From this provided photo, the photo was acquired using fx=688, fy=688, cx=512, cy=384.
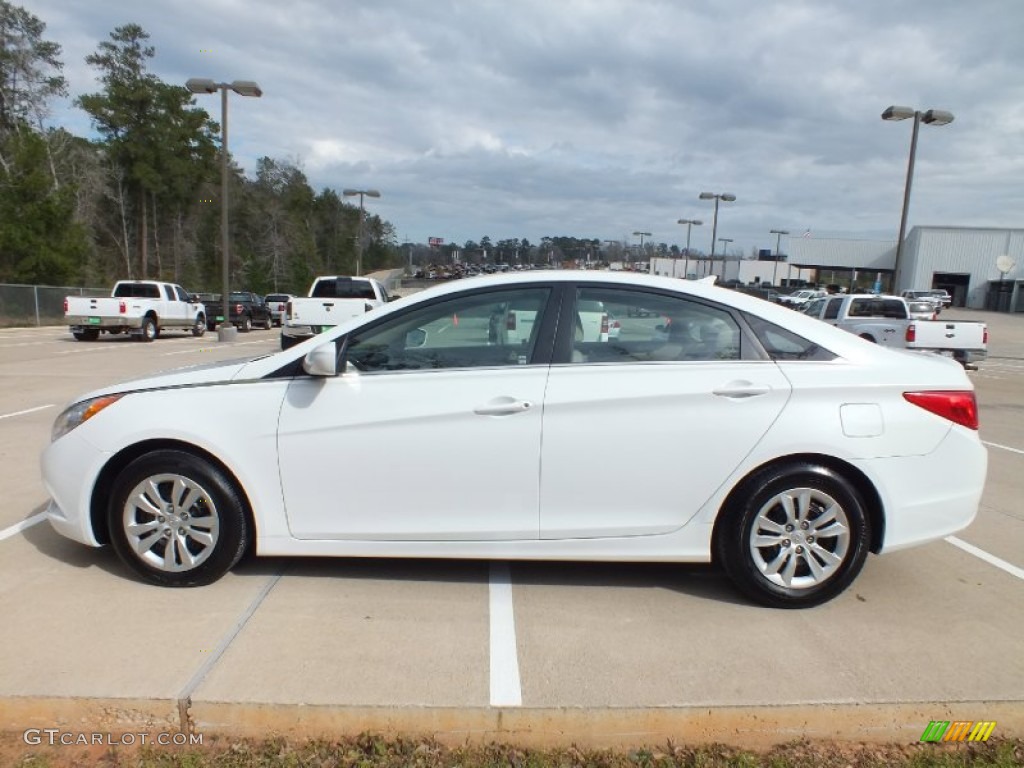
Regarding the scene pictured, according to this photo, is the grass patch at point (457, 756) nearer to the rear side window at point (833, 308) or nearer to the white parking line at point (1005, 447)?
the white parking line at point (1005, 447)

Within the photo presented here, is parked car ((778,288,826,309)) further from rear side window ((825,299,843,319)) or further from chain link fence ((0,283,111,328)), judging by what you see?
chain link fence ((0,283,111,328))

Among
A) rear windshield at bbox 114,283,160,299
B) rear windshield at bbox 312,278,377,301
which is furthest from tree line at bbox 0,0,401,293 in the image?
rear windshield at bbox 312,278,377,301

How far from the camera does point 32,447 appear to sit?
6.69m

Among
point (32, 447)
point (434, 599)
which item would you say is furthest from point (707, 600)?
point (32, 447)

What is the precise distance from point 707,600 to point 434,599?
1.45 m

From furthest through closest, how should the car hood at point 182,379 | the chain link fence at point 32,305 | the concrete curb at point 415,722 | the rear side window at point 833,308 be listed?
the chain link fence at point 32,305, the rear side window at point 833,308, the car hood at point 182,379, the concrete curb at point 415,722

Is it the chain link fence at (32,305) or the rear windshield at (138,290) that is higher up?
the rear windshield at (138,290)

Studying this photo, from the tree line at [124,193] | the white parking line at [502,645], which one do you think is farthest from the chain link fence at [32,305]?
the white parking line at [502,645]

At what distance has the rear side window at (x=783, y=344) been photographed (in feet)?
11.8

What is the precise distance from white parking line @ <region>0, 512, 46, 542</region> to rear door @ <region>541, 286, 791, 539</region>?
3463 mm

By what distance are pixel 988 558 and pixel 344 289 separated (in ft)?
49.2

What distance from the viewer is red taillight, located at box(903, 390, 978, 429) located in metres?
3.52

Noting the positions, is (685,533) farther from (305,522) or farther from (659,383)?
(305,522)

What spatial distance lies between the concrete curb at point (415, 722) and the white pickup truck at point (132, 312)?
1978cm
